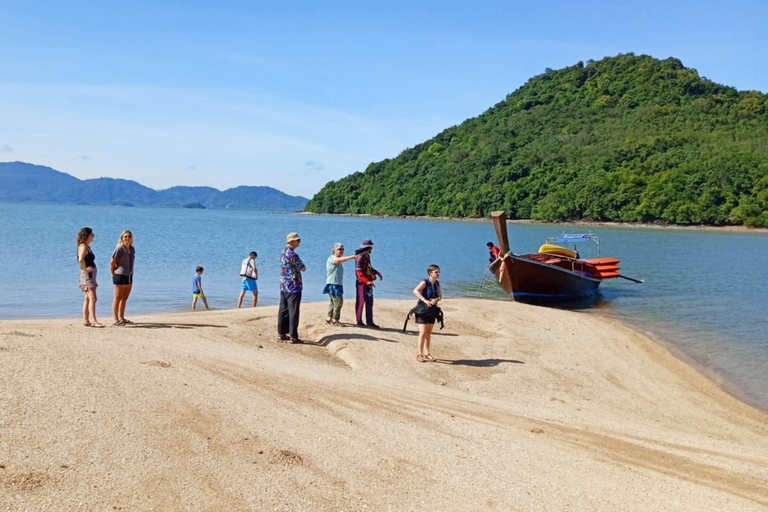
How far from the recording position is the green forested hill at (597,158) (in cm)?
10069

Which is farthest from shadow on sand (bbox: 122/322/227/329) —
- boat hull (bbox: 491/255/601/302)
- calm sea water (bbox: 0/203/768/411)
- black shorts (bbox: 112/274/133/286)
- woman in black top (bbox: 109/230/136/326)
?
boat hull (bbox: 491/255/601/302)

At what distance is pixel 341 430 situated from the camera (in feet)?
20.1

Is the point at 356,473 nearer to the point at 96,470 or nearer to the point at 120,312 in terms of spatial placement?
the point at 96,470

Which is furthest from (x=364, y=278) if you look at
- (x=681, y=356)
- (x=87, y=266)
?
(x=681, y=356)

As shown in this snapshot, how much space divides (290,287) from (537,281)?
13068 millimetres

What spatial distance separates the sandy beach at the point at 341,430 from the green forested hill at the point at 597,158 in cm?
9734

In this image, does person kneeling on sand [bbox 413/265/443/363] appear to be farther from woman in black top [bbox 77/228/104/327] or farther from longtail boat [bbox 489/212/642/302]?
longtail boat [bbox 489/212/642/302]

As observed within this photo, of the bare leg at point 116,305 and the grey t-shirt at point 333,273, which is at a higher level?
the grey t-shirt at point 333,273

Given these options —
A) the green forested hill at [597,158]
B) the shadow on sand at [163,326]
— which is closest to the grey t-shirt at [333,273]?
the shadow on sand at [163,326]

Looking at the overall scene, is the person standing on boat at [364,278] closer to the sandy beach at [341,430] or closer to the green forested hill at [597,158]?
the sandy beach at [341,430]

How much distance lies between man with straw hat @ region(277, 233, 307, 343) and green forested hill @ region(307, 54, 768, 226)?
98.2m

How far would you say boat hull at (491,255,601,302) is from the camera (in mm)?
21000

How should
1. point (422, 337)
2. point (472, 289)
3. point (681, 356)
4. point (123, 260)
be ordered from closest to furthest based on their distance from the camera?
point (422, 337), point (123, 260), point (681, 356), point (472, 289)

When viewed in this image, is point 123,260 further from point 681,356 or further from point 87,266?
point 681,356
